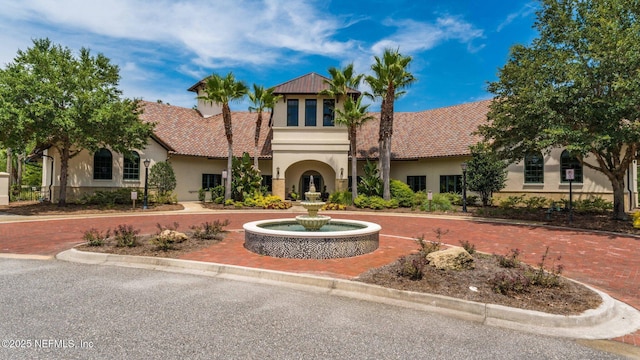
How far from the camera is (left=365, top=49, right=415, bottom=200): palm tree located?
2294 cm

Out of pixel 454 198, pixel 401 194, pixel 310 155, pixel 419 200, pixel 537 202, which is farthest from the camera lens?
pixel 310 155

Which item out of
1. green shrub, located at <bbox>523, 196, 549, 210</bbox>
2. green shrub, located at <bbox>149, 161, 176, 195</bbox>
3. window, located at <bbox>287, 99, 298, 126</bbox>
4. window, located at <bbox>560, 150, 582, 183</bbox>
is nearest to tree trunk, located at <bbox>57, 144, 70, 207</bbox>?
green shrub, located at <bbox>149, 161, 176, 195</bbox>

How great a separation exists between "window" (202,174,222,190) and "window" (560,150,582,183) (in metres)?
26.2

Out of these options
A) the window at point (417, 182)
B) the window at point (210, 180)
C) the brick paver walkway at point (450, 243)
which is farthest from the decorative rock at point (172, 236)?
the window at point (417, 182)

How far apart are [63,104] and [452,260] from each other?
2303 cm

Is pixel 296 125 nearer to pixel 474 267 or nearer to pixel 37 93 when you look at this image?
pixel 37 93

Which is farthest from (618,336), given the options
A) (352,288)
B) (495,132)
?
(495,132)

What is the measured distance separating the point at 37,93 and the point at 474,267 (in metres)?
23.1

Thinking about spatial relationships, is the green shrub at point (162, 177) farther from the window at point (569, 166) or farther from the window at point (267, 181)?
the window at point (569, 166)

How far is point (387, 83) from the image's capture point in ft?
Answer: 76.9

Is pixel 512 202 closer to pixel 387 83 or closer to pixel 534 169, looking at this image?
pixel 534 169

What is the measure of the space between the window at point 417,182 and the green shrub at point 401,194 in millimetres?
4643

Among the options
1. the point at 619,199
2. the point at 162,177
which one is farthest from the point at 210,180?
the point at 619,199

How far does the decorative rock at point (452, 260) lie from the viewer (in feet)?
23.2
